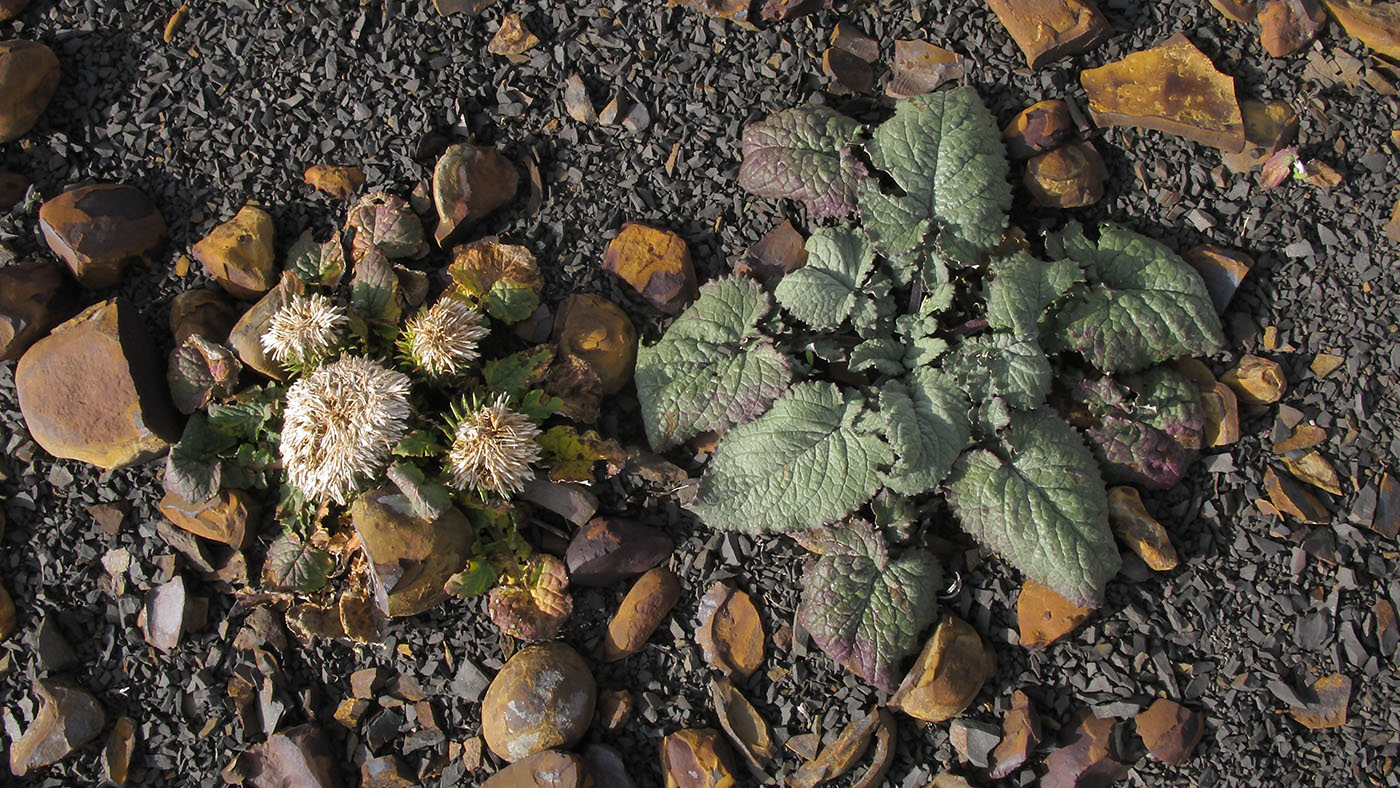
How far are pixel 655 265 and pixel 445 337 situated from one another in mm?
690

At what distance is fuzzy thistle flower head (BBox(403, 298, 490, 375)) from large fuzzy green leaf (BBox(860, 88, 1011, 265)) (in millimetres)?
1228

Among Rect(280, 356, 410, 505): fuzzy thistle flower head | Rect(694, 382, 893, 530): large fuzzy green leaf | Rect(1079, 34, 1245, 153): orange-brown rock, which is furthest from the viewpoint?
Rect(1079, 34, 1245, 153): orange-brown rock

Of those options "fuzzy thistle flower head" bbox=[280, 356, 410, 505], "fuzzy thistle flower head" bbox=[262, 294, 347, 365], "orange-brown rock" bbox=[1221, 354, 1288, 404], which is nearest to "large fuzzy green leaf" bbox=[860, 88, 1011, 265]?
"orange-brown rock" bbox=[1221, 354, 1288, 404]

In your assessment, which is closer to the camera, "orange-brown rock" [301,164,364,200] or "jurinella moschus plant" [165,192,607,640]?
"jurinella moschus plant" [165,192,607,640]

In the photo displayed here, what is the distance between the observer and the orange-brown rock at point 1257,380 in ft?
9.27

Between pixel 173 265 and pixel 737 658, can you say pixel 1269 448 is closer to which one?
pixel 737 658

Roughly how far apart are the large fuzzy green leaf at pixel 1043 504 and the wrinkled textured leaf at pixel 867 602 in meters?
0.22

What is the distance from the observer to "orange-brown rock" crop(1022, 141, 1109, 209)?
2.95 m

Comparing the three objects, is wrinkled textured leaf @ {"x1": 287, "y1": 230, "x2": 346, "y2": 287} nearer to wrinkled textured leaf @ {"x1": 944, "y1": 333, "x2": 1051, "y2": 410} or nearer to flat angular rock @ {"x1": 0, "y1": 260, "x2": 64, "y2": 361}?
flat angular rock @ {"x1": 0, "y1": 260, "x2": 64, "y2": 361}

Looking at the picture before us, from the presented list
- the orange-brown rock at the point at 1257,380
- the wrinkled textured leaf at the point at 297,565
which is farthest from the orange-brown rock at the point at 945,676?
the wrinkled textured leaf at the point at 297,565

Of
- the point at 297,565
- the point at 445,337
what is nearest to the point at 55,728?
the point at 297,565

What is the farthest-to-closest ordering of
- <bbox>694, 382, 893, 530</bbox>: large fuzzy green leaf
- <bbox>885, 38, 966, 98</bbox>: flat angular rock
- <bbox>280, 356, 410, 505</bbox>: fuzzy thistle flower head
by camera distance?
<bbox>885, 38, 966, 98</bbox>: flat angular rock
<bbox>694, 382, 893, 530</bbox>: large fuzzy green leaf
<bbox>280, 356, 410, 505</bbox>: fuzzy thistle flower head

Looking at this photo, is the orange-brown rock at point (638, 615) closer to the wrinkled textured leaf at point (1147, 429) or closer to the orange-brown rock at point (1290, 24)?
the wrinkled textured leaf at point (1147, 429)

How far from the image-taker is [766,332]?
9.63 feet
